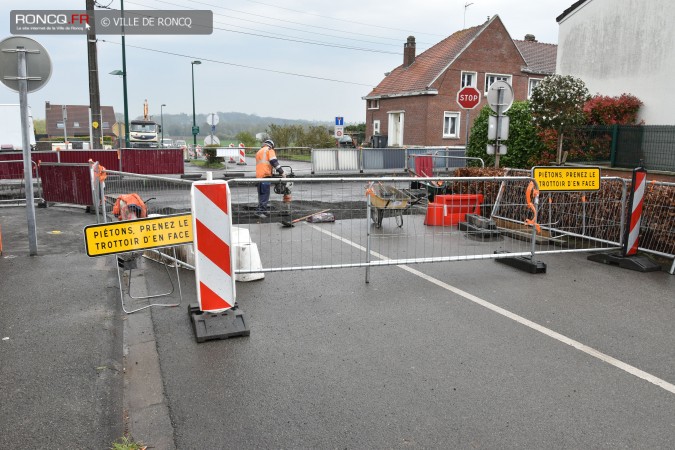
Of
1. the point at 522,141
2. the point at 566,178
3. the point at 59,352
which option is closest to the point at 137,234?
the point at 59,352

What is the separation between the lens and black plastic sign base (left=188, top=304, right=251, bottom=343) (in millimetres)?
5020

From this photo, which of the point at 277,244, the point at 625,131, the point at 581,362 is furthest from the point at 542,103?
the point at 581,362

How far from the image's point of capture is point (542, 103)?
48.0ft

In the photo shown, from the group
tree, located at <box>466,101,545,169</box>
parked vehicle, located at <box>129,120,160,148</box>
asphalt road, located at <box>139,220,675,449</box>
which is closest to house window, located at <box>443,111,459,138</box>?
parked vehicle, located at <box>129,120,160,148</box>

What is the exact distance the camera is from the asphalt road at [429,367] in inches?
139

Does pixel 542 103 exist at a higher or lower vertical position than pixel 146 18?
lower

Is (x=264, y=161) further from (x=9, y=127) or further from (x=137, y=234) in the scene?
(x=9, y=127)

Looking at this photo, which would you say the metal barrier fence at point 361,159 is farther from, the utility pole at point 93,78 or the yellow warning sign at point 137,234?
the yellow warning sign at point 137,234

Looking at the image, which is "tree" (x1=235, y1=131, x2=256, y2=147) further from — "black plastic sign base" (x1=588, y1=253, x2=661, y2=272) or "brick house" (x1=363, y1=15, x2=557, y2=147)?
"black plastic sign base" (x1=588, y1=253, x2=661, y2=272)

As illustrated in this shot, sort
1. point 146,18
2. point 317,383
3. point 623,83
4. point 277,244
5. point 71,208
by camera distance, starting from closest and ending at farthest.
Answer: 1. point 317,383
2. point 277,244
3. point 71,208
4. point 623,83
5. point 146,18

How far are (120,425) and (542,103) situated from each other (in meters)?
13.8

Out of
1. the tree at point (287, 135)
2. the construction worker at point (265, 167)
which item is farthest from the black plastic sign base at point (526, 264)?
the tree at point (287, 135)

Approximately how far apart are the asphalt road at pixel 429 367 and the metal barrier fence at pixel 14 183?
1015cm

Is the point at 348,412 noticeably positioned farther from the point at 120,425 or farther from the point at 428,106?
the point at 428,106
